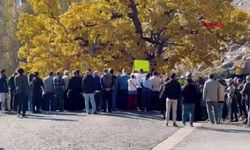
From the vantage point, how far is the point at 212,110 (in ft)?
82.4

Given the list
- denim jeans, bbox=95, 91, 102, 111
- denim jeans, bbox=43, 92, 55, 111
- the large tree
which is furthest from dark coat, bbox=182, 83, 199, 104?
the large tree

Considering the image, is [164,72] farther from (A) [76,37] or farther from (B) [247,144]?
(B) [247,144]

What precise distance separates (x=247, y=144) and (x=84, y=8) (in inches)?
771

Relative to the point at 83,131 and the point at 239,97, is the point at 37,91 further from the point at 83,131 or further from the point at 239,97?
the point at 239,97

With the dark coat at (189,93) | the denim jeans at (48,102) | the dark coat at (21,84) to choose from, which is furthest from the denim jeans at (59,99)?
the dark coat at (189,93)

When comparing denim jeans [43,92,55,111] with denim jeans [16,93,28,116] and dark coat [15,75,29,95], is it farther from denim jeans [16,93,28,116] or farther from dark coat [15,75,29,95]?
dark coat [15,75,29,95]

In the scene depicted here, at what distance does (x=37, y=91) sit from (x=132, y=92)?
3787mm

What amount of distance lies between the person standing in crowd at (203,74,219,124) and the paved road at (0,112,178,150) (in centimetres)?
177

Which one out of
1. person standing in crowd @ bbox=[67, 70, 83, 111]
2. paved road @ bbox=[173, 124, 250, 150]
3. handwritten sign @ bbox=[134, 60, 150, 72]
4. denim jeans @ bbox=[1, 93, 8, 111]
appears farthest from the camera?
handwritten sign @ bbox=[134, 60, 150, 72]

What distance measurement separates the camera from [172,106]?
77.2 ft

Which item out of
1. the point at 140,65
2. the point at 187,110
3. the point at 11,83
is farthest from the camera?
the point at 140,65

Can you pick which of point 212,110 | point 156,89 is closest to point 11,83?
point 156,89

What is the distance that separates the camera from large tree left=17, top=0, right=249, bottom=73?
35.8 meters

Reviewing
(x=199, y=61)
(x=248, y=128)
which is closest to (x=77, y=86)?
(x=248, y=128)
